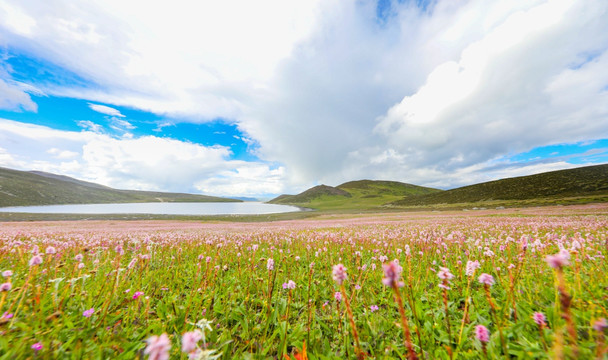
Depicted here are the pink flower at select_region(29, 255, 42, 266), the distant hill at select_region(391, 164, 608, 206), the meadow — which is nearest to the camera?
the meadow

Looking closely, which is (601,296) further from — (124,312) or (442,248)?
(124,312)

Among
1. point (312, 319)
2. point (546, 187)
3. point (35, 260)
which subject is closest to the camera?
point (35, 260)

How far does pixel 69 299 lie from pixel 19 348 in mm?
1580

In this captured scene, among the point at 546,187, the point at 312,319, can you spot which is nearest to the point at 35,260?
the point at 312,319

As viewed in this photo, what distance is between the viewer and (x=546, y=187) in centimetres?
6969

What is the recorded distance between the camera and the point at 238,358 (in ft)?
8.53

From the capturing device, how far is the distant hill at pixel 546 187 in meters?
60.0

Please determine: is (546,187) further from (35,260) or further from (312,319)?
(35,260)

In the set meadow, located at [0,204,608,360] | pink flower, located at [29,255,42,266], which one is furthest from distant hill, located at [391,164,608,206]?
pink flower, located at [29,255,42,266]

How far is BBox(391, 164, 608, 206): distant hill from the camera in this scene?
60000 millimetres

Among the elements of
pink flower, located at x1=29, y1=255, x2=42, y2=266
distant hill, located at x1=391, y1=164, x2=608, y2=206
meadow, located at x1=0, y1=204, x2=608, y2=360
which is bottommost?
meadow, located at x1=0, y1=204, x2=608, y2=360

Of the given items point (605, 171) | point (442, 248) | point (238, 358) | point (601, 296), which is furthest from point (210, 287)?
point (605, 171)

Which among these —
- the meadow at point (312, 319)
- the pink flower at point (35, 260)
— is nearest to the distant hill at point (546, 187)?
the meadow at point (312, 319)

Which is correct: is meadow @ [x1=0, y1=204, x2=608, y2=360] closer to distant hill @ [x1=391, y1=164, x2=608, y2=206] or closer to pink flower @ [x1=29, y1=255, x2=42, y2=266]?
→ pink flower @ [x1=29, y1=255, x2=42, y2=266]
